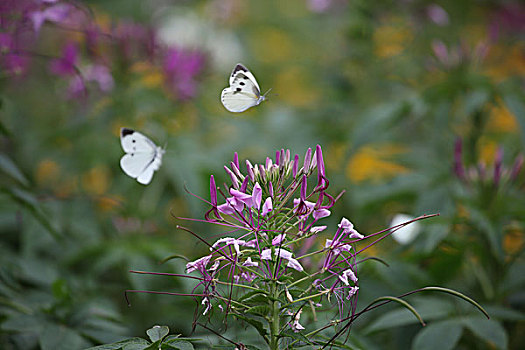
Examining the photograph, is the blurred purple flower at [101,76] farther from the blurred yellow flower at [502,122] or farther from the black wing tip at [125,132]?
the blurred yellow flower at [502,122]

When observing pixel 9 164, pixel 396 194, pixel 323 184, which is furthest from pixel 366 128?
pixel 9 164

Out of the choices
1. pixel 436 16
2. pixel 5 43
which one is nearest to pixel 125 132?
pixel 5 43

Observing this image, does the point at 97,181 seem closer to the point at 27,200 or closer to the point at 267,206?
the point at 27,200

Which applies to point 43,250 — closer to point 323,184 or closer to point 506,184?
point 323,184

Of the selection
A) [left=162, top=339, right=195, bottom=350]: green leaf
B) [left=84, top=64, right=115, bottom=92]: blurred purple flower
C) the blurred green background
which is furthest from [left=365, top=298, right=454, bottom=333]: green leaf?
[left=84, top=64, right=115, bottom=92]: blurred purple flower

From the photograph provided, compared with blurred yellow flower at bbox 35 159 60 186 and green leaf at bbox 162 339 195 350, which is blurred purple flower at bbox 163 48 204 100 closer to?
blurred yellow flower at bbox 35 159 60 186
